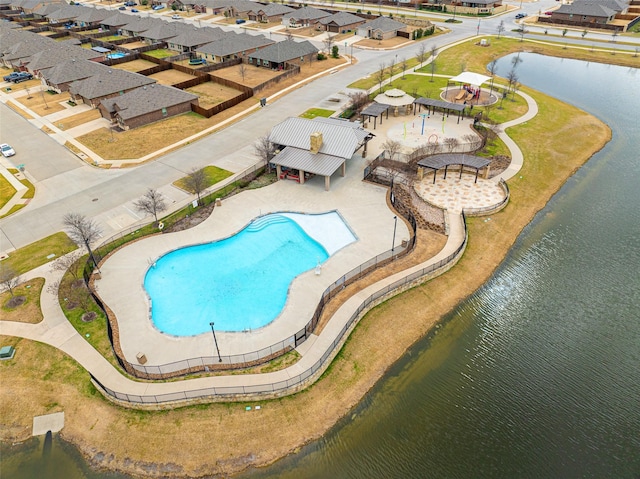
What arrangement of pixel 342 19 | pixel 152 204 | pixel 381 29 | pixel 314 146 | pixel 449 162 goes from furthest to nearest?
pixel 342 19 → pixel 381 29 → pixel 449 162 → pixel 314 146 → pixel 152 204

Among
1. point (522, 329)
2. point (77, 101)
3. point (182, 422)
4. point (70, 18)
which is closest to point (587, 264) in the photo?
Answer: point (522, 329)

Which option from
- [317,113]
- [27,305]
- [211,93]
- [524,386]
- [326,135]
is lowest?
[524,386]

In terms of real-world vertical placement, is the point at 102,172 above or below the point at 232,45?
below

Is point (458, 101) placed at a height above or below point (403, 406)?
above

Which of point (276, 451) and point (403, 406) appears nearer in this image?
point (276, 451)

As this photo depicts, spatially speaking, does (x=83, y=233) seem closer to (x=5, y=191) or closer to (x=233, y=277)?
(x=233, y=277)

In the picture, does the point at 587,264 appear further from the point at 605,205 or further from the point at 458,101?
the point at 458,101

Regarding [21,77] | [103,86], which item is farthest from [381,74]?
[21,77]

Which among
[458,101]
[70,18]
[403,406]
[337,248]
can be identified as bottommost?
[403,406]

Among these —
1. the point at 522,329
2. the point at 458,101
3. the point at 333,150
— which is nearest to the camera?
the point at 522,329
